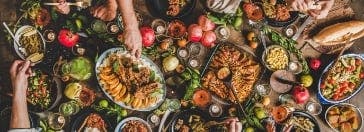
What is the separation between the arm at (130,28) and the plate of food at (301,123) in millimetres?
1714

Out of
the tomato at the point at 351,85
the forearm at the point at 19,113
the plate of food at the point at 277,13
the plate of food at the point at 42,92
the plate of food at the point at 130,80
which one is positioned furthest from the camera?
the tomato at the point at 351,85

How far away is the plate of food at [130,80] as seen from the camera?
505 cm

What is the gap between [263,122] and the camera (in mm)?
5363

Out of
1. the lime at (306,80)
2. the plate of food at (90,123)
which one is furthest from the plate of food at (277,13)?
the plate of food at (90,123)

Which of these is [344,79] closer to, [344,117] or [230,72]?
[344,117]

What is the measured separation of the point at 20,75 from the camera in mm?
4875

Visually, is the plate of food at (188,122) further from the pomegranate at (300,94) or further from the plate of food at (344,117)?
the plate of food at (344,117)

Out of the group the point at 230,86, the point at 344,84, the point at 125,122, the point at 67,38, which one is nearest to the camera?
the point at 67,38

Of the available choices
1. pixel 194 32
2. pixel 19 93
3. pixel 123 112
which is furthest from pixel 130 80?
pixel 19 93

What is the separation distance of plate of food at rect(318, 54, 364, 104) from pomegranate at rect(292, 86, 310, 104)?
0.22 m

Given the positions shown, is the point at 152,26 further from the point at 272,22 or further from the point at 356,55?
the point at 356,55

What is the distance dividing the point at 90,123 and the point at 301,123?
2.14 meters

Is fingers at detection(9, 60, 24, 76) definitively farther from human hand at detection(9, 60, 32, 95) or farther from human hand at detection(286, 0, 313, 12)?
human hand at detection(286, 0, 313, 12)

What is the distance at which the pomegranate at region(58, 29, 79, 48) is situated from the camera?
4.95 m
